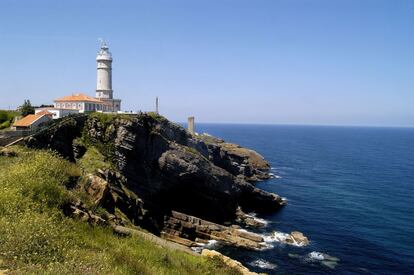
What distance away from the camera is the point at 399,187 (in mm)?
80812

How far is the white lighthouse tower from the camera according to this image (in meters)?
71.7

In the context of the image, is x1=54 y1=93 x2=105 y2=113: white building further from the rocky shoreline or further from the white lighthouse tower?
the rocky shoreline

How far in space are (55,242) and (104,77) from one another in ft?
201

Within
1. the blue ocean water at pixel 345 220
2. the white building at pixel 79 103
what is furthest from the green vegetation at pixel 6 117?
the blue ocean water at pixel 345 220

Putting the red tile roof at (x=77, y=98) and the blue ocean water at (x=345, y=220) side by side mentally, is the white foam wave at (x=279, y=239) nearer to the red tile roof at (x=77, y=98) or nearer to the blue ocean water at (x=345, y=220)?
the blue ocean water at (x=345, y=220)

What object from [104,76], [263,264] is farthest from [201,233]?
[104,76]

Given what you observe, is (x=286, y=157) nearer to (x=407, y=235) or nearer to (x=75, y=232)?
(x=407, y=235)

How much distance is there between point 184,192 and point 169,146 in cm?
782

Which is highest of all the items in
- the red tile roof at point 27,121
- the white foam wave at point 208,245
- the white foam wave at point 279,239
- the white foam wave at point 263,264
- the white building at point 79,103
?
the white building at point 79,103

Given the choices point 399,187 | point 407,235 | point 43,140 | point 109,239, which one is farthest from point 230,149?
point 109,239

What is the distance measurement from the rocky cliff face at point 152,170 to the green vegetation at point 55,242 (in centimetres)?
1719

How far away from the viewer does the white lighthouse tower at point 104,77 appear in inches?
2822

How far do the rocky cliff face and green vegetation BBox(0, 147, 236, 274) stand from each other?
17.2 metres

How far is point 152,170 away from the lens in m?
52.7
